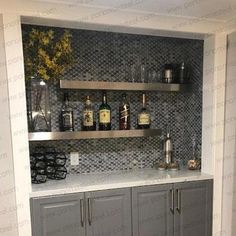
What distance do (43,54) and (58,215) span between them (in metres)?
1.12

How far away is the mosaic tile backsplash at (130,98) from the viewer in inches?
86.9

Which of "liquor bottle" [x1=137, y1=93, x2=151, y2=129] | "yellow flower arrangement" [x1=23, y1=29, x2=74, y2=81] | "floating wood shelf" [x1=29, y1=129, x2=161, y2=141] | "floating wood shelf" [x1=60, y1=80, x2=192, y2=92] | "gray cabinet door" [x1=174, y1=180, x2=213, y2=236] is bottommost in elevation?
"gray cabinet door" [x1=174, y1=180, x2=213, y2=236]

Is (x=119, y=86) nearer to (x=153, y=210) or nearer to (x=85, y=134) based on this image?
(x=85, y=134)

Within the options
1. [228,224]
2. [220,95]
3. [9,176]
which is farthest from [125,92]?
[228,224]

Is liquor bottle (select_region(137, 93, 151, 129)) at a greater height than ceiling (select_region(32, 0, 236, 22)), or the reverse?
ceiling (select_region(32, 0, 236, 22))

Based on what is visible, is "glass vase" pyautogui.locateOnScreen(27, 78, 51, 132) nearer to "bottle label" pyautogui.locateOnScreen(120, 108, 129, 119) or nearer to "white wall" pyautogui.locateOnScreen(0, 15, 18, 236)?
"white wall" pyautogui.locateOnScreen(0, 15, 18, 236)

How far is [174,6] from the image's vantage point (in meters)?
1.74

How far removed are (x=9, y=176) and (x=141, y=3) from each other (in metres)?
1.41

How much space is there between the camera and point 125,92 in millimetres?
2348

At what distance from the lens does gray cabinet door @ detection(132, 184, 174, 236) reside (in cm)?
193

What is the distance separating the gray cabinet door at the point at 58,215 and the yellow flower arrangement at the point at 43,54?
0.87 metres

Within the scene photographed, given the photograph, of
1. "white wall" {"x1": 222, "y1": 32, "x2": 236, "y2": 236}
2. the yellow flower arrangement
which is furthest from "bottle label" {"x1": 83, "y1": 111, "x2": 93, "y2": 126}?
"white wall" {"x1": 222, "y1": 32, "x2": 236, "y2": 236}

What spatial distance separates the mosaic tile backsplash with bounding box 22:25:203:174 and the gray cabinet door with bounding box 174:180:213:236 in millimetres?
409

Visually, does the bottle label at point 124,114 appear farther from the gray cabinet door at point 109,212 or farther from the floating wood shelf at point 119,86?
the gray cabinet door at point 109,212
